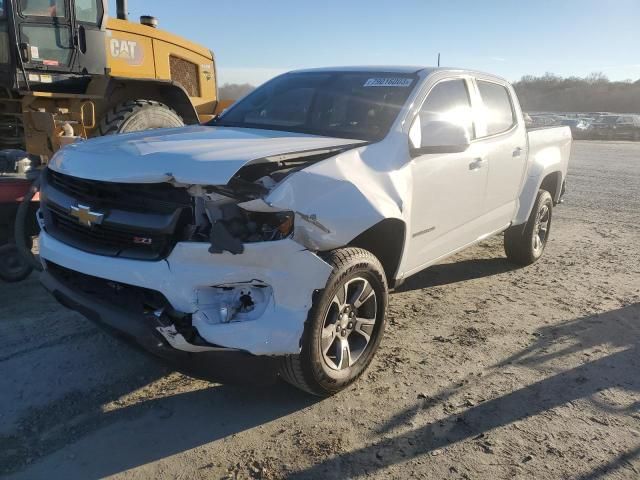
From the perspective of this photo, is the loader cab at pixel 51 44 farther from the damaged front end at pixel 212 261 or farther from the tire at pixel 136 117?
the damaged front end at pixel 212 261

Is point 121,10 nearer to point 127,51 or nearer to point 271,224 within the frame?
point 127,51

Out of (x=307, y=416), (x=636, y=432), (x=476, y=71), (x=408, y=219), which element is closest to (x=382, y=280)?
(x=408, y=219)

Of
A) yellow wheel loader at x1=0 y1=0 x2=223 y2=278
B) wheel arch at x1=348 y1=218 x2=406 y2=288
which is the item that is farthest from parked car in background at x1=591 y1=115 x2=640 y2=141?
wheel arch at x1=348 y1=218 x2=406 y2=288

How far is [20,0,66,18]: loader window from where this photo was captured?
6.27m

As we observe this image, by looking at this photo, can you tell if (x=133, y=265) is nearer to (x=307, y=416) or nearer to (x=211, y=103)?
(x=307, y=416)

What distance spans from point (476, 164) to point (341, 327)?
2055mm

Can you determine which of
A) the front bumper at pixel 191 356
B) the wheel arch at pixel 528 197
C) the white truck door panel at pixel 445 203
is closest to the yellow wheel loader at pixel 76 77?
the front bumper at pixel 191 356

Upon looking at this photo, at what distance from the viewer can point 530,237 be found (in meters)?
6.00

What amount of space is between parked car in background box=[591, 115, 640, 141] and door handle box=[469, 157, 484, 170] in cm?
3567

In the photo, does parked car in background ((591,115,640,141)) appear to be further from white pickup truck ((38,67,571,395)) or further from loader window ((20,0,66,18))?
white pickup truck ((38,67,571,395))

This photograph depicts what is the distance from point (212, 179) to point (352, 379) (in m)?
1.51

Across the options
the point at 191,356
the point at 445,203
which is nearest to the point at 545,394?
the point at 445,203

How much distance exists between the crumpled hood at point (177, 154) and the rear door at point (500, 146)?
1.71 meters

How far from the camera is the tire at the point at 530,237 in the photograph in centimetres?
598
